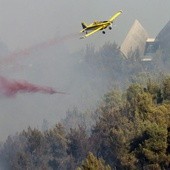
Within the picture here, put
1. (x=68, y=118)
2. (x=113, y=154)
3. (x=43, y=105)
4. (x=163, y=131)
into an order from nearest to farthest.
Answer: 1. (x=163, y=131)
2. (x=113, y=154)
3. (x=68, y=118)
4. (x=43, y=105)

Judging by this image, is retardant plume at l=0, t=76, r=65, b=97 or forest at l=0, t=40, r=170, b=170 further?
retardant plume at l=0, t=76, r=65, b=97

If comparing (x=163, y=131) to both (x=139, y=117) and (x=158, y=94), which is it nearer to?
(x=139, y=117)

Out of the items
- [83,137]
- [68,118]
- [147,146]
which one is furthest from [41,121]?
[147,146]

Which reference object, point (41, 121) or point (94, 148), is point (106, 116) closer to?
point (94, 148)

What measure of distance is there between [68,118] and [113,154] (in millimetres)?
69745

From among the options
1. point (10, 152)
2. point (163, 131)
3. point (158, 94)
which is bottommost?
point (10, 152)

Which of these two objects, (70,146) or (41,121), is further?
(41,121)

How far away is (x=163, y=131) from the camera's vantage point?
63.4 metres

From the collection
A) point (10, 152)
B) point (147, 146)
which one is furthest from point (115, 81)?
point (147, 146)

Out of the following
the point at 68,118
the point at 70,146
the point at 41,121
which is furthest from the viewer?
the point at 41,121

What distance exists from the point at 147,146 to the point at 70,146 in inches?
1329

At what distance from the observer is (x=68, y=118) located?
483 ft

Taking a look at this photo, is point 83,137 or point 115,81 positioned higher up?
point 115,81

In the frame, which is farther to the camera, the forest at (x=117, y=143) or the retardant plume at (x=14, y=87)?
the retardant plume at (x=14, y=87)
